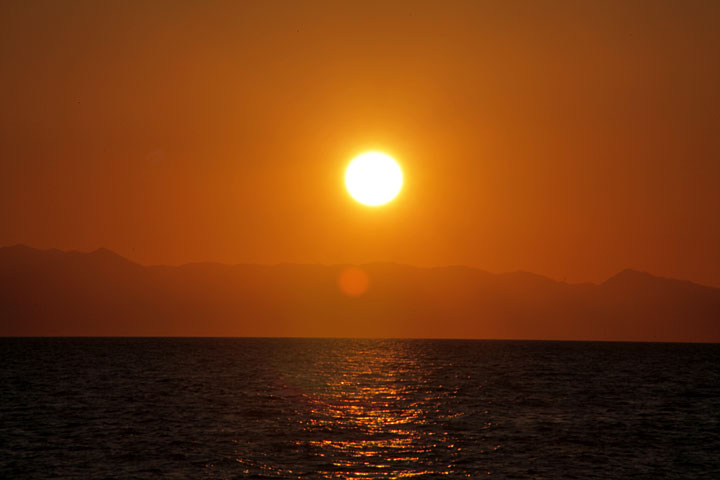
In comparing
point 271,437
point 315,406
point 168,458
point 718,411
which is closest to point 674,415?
point 718,411

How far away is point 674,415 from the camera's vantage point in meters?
61.7

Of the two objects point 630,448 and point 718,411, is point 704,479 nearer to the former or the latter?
point 630,448

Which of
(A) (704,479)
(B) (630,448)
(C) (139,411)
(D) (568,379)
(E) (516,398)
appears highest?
(D) (568,379)

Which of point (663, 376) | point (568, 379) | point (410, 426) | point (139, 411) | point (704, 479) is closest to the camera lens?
point (704, 479)

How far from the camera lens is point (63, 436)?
45531 millimetres

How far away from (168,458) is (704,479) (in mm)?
25792

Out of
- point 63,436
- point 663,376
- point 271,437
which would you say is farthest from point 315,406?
point 663,376

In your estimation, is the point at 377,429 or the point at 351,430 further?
the point at 377,429

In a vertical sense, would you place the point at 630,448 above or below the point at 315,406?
below

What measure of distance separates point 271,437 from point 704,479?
75.1 feet

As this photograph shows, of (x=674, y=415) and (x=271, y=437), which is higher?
(x=674, y=415)

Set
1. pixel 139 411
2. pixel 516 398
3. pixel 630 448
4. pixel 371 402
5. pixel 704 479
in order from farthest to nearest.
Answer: pixel 516 398 → pixel 371 402 → pixel 139 411 → pixel 630 448 → pixel 704 479

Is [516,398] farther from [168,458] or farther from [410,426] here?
[168,458]

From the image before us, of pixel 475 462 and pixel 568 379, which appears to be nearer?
pixel 475 462
